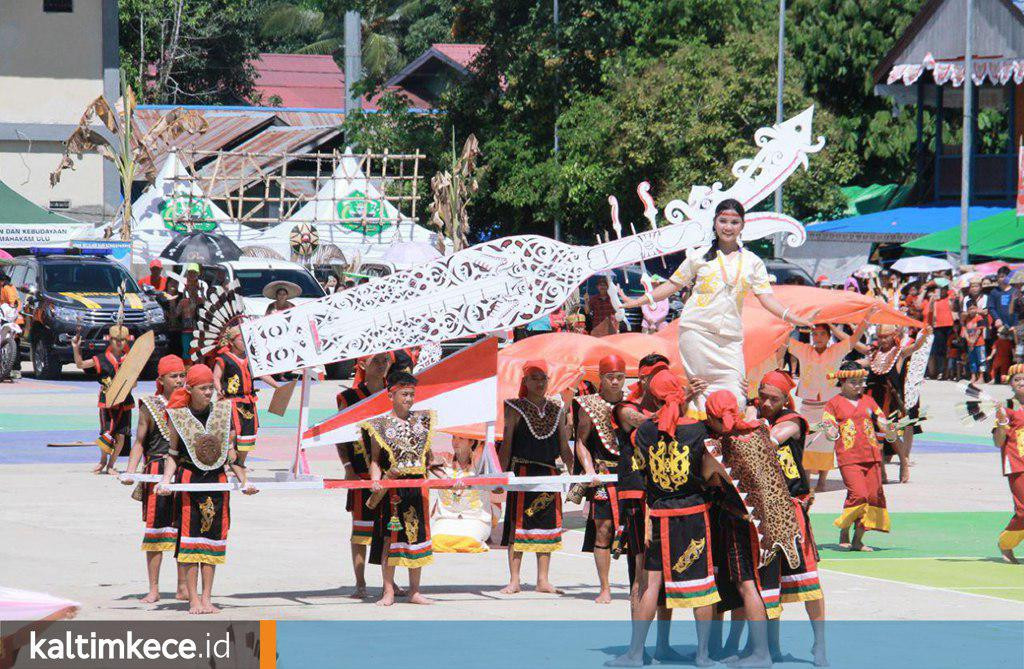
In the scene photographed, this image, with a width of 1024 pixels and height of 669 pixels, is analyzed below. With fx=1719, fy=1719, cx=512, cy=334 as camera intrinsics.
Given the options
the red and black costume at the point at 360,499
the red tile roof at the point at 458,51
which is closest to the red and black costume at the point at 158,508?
the red and black costume at the point at 360,499

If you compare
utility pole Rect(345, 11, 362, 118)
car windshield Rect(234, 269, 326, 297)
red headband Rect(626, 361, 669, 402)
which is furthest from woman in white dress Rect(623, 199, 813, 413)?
utility pole Rect(345, 11, 362, 118)

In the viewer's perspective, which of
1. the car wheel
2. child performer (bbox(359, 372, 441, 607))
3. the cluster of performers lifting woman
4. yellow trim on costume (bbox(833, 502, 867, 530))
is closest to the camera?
the cluster of performers lifting woman

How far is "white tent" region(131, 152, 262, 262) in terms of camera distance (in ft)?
130

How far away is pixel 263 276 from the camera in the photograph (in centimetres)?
3103

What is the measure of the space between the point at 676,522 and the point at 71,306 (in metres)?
21.8

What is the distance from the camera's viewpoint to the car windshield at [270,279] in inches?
1200

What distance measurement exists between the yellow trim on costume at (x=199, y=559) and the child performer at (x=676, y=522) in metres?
2.85

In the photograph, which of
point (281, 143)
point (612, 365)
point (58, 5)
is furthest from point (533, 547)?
point (281, 143)

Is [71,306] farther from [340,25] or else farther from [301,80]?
[301,80]

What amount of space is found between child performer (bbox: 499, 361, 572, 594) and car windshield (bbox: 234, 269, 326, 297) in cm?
1948

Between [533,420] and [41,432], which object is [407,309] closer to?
[533,420]

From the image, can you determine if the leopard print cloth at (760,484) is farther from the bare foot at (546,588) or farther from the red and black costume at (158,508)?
the red and black costume at (158,508)

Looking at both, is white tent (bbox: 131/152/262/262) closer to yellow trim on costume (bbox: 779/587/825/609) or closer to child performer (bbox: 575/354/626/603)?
child performer (bbox: 575/354/626/603)

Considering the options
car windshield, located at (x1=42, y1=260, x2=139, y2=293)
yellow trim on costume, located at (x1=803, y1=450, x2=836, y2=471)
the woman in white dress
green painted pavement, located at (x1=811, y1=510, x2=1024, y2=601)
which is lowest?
green painted pavement, located at (x1=811, y1=510, x2=1024, y2=601)
